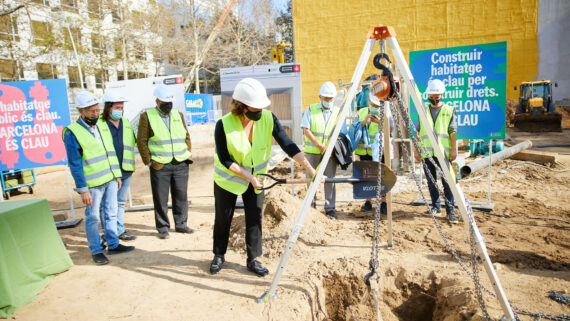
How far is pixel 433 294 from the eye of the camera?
343cm

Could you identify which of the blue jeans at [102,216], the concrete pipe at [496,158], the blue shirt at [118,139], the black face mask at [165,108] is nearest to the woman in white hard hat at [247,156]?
the blue jeans at [102,216]

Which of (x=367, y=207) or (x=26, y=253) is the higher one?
(x=26, y=253)

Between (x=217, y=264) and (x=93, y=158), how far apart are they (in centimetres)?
194

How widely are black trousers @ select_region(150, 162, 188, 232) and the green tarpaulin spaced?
1.27 meters

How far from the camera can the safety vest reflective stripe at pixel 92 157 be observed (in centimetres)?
406

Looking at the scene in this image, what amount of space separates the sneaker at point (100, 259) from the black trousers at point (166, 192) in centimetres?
96

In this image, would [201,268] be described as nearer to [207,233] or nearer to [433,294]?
[207,233]

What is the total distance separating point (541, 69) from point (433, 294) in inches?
961

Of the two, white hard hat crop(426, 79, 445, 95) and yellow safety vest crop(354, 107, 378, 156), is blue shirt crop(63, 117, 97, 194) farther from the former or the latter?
white hard hat crop(426, 79, 445, 95)

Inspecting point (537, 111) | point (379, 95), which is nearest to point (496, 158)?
point (379, 95)

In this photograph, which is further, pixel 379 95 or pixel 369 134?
pixel 369 134

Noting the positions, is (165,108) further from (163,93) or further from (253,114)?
(253,114)

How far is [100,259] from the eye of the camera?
4.18 m

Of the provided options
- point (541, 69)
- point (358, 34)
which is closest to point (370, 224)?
point (358, 34)
